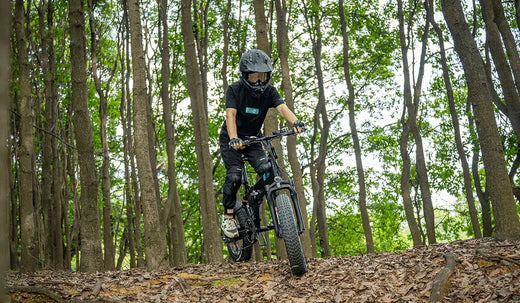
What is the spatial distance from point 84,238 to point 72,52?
325cm

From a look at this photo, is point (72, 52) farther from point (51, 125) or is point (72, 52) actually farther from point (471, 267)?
point (51, 125)

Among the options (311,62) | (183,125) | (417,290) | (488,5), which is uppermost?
(311,62)

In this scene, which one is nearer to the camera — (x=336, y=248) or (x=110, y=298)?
(x=110, y=298)

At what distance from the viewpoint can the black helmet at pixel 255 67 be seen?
6594 millimetres

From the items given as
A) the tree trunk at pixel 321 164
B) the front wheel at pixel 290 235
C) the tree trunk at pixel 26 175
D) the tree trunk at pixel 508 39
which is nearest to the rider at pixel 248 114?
the front wheel at pixel 290 235

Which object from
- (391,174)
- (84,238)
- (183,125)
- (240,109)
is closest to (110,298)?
(240,109)

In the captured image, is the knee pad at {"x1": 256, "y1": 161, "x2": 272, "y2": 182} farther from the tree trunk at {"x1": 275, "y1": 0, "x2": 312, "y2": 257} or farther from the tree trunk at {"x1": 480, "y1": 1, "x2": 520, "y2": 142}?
the tree trunk at {"x1": 480, "y1": 1, "x2": 520, "y2": 142}

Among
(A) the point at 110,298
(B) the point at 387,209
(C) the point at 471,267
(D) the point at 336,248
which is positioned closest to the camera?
(A) the point at 110,298

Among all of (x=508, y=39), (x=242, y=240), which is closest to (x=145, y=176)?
(x=242, y=240)

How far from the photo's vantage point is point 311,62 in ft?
83.5

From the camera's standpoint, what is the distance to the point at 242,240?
801 cm

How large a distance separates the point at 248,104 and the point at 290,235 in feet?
6.16

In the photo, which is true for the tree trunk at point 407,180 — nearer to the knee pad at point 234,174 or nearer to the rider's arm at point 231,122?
the knee pad at point 234,174

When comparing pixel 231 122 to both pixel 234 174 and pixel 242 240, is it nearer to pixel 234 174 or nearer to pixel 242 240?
pixel 234 174
